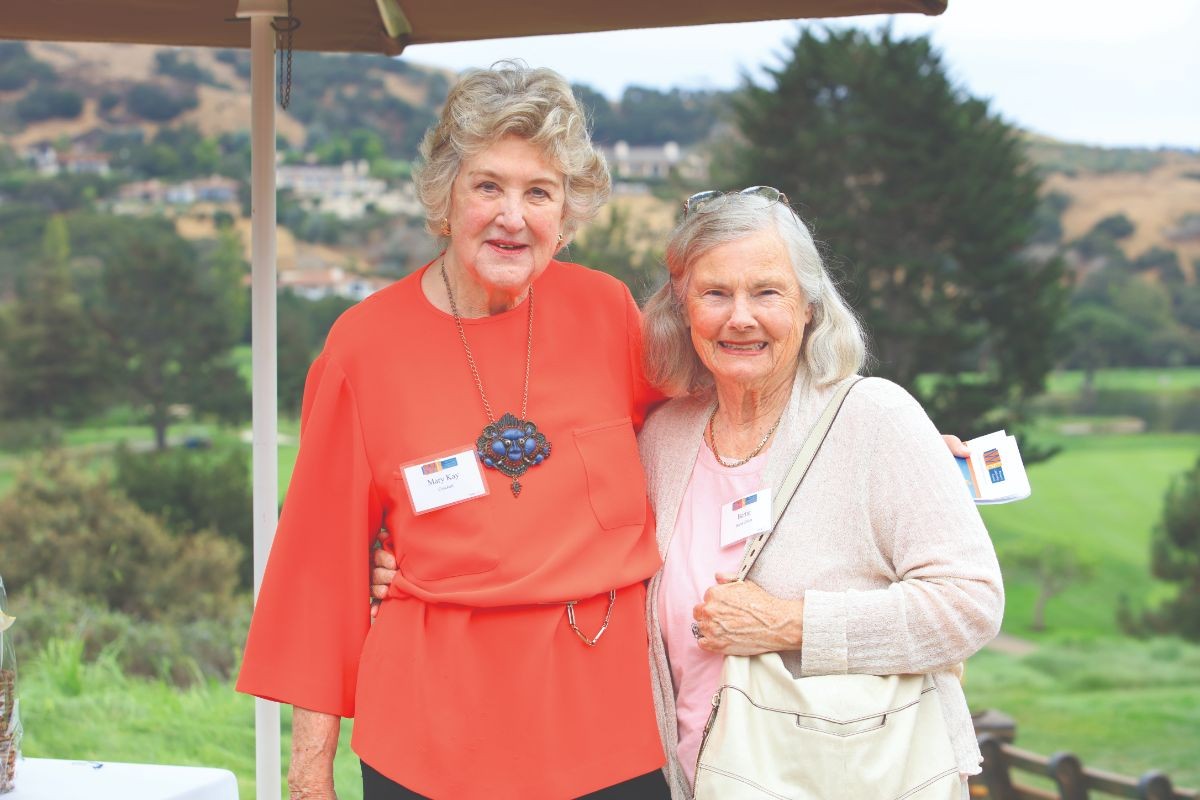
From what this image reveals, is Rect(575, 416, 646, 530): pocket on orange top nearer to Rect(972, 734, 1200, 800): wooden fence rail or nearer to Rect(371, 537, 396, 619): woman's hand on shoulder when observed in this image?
Rect(371, 537, 396, 619): woman's hand on shoulder

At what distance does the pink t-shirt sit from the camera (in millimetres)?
1871

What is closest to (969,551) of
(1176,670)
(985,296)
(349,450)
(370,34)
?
(349,450)

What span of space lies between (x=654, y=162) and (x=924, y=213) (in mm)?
3344

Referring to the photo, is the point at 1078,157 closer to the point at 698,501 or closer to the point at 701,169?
the point at 701,169

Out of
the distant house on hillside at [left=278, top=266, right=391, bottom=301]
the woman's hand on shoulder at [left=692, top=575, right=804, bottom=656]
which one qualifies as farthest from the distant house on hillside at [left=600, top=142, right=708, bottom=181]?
the woman's hand on shoulder at [left=692, top=575, right=804, bottom=656]

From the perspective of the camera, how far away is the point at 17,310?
27.3 ft

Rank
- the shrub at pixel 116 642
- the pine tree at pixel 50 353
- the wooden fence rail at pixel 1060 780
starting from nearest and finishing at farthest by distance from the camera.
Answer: the wooden fence rail at pixel 1060 780, the shrub at pixel 116 642, the pine tree at pixel 50 353

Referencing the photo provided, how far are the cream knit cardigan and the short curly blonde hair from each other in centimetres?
52

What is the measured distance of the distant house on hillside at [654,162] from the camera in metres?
9.26

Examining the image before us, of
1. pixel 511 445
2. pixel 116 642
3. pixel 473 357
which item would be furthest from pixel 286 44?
pixel 116 642

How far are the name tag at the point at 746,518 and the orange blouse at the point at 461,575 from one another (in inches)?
5.8

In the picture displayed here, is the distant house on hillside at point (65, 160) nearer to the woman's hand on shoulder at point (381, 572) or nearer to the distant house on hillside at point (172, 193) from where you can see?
the distant house on hillside at point (172, 193)

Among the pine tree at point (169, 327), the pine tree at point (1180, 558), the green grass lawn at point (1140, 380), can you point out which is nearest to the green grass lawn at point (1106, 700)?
the pine tree at point (1180, 558)

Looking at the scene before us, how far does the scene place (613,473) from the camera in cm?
192
